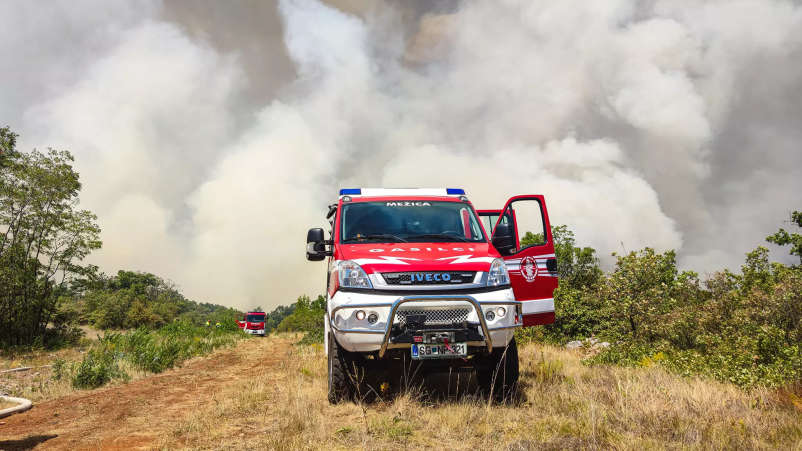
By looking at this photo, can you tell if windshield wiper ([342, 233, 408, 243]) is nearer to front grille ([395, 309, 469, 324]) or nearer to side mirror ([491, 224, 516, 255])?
front grille ([395, 309, 469, 324])

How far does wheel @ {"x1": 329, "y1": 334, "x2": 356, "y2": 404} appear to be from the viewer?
5.19 m

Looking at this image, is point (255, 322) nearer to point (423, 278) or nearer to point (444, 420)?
point (423, 278)

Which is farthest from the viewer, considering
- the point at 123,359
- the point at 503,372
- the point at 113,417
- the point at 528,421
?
the point at 123,359

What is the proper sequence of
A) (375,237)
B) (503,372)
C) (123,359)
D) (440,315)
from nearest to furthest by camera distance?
(440,315) → (503,372) → (375,237) → (123,359)

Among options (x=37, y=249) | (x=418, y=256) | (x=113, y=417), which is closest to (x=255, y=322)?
(x=37, y=249)

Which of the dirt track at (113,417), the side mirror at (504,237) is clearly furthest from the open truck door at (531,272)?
the dirt track at (113,417)

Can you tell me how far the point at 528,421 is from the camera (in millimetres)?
4434

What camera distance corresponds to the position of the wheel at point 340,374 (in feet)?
17.0

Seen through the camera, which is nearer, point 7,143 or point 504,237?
point 504,237

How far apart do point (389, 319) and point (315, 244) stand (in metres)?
1.93

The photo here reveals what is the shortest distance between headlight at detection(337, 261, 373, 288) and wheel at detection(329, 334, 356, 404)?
760 millimetres

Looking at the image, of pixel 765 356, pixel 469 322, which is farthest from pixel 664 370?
pixel 469 322

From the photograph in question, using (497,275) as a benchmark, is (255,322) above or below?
A: above

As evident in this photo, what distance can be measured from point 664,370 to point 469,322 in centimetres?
431
